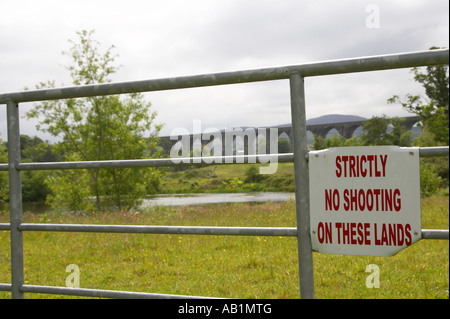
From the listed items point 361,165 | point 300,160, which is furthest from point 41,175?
point 361,165

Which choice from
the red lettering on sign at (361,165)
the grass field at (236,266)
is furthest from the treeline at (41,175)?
the red lettering on sign at (361,165)

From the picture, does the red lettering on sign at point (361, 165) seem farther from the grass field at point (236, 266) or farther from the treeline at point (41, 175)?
the treeline at point (41, 175)

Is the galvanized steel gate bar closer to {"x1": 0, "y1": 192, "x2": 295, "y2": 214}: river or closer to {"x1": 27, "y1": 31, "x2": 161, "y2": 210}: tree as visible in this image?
{"x1": 0, "y1": 192, "x2": 295, "y2": 214}: river

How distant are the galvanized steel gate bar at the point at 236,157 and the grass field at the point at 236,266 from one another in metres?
2.08

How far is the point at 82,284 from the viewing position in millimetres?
4801

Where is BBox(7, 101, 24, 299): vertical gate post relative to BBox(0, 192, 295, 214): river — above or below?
above

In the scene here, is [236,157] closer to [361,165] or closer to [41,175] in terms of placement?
[361,165]

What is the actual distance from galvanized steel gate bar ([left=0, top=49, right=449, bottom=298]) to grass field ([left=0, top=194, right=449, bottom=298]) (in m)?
2.08

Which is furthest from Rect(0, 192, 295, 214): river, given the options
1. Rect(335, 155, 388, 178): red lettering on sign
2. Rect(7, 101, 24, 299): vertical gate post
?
Rect(335, 155, 388, 178): red lettering on sign

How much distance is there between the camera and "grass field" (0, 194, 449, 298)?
12.3ft

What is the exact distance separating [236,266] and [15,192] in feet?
9.52

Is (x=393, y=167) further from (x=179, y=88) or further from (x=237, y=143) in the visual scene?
(x=179, y=88)

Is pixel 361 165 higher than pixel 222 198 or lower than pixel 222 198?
higher

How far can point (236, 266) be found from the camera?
14.8 ft
